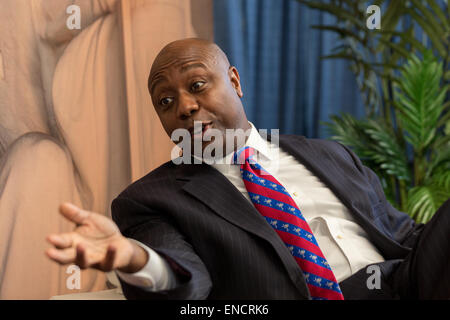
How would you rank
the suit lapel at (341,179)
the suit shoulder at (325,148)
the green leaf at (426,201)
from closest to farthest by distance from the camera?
1. the suit lapel at (341,179)
2. the suit shoulder at (325,148)
3. the green leaf at (426,201)

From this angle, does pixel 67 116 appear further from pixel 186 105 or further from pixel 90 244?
pixel 90 244

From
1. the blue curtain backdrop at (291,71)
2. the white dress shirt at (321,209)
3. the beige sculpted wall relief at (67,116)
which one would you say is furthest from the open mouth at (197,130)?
the blue curtain backdrop at (291,71)

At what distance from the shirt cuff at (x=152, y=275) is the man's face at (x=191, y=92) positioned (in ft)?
1.44

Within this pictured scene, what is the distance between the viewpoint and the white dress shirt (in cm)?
129

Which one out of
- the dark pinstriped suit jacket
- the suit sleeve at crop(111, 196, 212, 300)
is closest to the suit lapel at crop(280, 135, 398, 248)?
the dark pinstriped suit jacket

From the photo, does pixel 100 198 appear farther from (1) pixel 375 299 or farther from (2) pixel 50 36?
(1) pixel 375 299

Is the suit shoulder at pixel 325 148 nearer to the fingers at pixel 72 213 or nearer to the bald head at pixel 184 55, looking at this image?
the bald head at pixel 184 55

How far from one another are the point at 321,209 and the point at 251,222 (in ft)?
0.95

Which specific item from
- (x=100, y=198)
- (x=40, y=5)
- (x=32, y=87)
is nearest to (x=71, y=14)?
(x=40, y=5)

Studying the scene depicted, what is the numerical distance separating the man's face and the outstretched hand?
0.52 metres

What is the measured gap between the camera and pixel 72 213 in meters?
0.76

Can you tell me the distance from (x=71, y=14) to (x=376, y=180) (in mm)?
1308

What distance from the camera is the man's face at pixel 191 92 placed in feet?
4.19

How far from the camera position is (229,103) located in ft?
4.39
